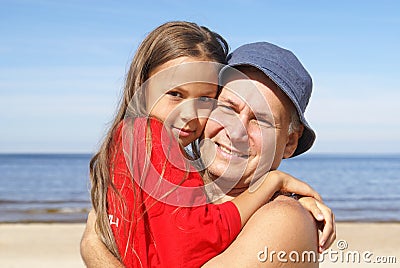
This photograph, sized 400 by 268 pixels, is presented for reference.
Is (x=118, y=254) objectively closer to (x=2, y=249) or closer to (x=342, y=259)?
(x=342, y=259)

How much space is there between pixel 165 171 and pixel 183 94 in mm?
510

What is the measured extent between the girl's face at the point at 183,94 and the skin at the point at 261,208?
0.07 m

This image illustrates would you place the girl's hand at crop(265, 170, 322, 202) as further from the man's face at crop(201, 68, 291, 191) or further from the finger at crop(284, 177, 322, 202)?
the man's face at crop(201, 68, 291, 191)

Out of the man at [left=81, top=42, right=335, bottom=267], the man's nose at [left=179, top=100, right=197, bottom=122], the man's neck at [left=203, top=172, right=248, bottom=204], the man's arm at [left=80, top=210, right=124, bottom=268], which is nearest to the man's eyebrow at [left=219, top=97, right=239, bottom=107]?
the man at [left=81, top=42, right=335, bottom=267]

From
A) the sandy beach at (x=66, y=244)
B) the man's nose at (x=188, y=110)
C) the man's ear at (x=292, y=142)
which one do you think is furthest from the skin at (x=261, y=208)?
the sandy beach at (x=66, y=244)

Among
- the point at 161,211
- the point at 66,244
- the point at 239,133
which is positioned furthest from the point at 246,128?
the point at 66,244

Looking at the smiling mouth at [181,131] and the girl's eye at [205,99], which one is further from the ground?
the girl's eye at [205,99]

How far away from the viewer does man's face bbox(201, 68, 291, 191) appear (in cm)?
296

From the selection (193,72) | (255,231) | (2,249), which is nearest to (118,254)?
(255,231)

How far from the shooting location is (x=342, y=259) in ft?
35.8

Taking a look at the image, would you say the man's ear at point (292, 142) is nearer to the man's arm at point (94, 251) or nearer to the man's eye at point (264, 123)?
the man's eye at point (264, 123)

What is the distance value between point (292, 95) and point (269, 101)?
109mm

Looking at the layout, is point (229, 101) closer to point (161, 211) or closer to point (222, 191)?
point (222, 191)

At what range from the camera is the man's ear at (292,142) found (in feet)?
10.4
